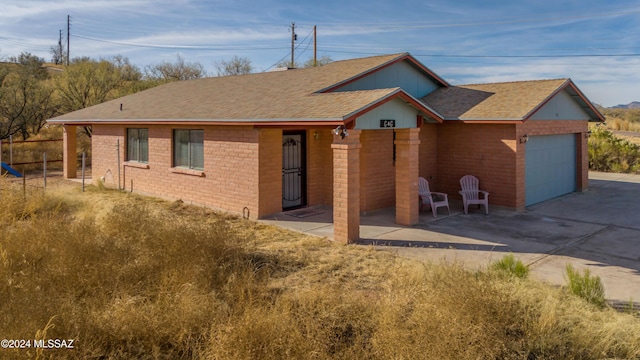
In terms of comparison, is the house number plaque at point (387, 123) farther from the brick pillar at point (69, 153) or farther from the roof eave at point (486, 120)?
the brick pillar at point (69, 153)

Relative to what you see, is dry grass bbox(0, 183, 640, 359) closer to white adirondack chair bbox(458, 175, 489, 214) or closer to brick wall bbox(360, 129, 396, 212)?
brick wall bbox(360, 129, 396, 212)

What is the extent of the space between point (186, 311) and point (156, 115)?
37.3 feet

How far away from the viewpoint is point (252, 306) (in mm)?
5605

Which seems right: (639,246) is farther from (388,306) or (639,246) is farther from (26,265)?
(26,265)

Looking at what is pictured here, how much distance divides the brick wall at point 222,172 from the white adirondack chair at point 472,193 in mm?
5311

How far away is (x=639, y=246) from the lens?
9.59 m

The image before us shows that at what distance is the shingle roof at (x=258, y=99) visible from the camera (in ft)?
35.6

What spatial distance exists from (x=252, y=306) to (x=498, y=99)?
1172 cm

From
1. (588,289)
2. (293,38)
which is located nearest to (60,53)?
(293,38)

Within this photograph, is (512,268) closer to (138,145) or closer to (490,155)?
(490,155)

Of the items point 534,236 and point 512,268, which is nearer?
point 512,268

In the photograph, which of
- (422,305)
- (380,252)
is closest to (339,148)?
(380,252)

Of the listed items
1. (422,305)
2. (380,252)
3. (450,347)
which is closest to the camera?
(450,347)

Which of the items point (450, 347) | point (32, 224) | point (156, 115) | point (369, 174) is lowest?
point (450, 347)
